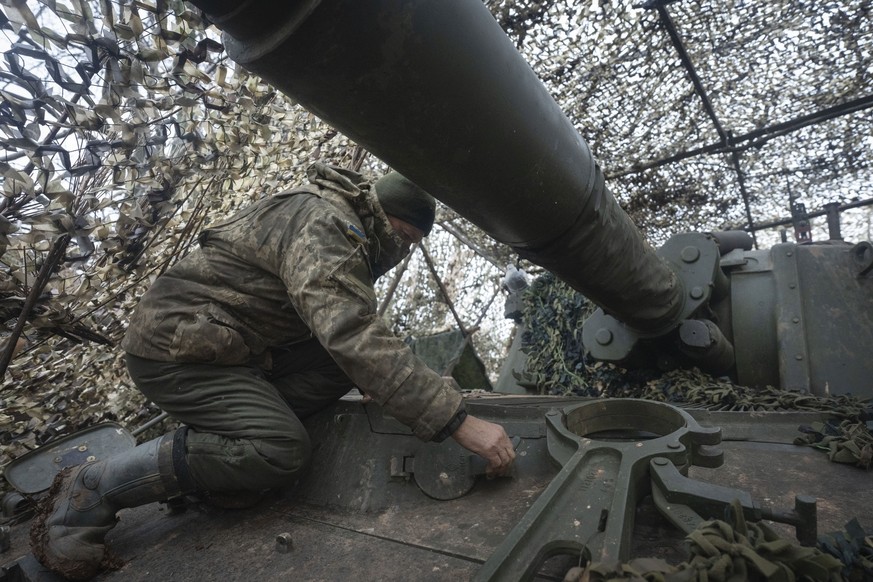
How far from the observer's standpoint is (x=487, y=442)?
180 cm

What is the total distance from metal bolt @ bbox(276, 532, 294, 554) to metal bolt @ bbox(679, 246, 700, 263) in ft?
8.01

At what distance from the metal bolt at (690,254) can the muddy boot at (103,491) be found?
2588mm

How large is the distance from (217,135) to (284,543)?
5.62ft

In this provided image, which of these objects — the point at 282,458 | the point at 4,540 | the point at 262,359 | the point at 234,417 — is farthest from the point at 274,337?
the point at 4,540

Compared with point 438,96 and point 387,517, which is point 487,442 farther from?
point 438,96

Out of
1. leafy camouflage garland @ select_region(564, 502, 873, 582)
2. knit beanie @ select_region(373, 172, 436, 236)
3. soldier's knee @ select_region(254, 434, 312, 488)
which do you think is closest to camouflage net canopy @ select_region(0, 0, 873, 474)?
knit beanie @ select_region(373, 172, 436, 236)

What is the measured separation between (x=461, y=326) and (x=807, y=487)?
536cm

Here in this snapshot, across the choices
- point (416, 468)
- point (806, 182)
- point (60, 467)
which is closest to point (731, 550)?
point (416, 468)

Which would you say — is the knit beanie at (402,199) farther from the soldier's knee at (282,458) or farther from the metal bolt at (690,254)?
the metal bolt at (690,254)

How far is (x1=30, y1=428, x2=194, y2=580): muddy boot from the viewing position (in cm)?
181

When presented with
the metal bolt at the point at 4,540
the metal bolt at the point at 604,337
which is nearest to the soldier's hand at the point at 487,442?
the metal bolt at the point at 604,337

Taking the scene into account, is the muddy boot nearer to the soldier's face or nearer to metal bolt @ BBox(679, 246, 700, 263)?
the soldier's face

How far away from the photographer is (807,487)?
1.55 metres

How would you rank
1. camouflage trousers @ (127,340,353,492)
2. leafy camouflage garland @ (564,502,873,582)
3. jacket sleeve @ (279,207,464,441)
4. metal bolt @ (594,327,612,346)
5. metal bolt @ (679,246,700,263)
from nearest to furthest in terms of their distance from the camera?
leafy camouflage garland @ (564,502,873,582) < jacket sleeve @ (279,207,464,441) < camouflage trousers @ (127,340,353,492) < metal bolt @ (679,246,700,263) < metal bolt @ (594,327,612,346)
